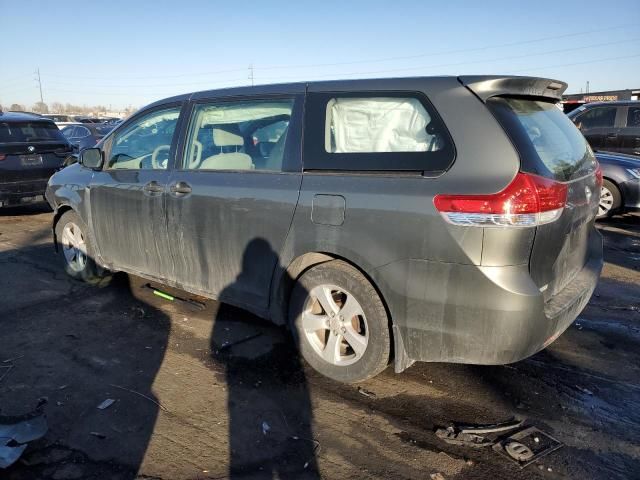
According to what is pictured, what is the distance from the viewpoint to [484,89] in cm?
266

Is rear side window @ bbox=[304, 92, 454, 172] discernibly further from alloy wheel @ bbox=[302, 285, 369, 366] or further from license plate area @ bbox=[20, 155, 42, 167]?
license plate area @ bbox=[20, 155, 42, 167]

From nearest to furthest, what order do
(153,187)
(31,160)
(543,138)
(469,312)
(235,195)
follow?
(469,312)
(543,138)
(235,195)
(153,187)
(31,160)

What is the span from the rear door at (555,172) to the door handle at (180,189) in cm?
229

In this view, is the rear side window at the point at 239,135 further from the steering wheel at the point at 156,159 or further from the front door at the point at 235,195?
the steering wheel at the point at 156,159

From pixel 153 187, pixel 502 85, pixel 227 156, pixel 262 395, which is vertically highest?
pixel 502 85

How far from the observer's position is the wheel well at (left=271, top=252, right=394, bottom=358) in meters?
2.92

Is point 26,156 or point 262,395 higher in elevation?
point 26,156

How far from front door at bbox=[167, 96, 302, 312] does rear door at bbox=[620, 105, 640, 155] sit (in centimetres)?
923

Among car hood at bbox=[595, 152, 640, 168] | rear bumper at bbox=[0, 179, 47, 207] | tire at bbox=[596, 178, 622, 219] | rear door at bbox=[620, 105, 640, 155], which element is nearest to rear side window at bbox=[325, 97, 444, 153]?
tire at bbox=[596, 178, 622, 219]

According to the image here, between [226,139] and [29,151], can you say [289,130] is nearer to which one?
[226,139]

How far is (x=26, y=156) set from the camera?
→ 26.8 feet

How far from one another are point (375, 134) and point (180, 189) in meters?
1.69

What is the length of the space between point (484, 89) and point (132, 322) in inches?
131

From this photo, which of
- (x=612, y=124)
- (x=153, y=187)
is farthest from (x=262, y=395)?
(x=612, y=124)
